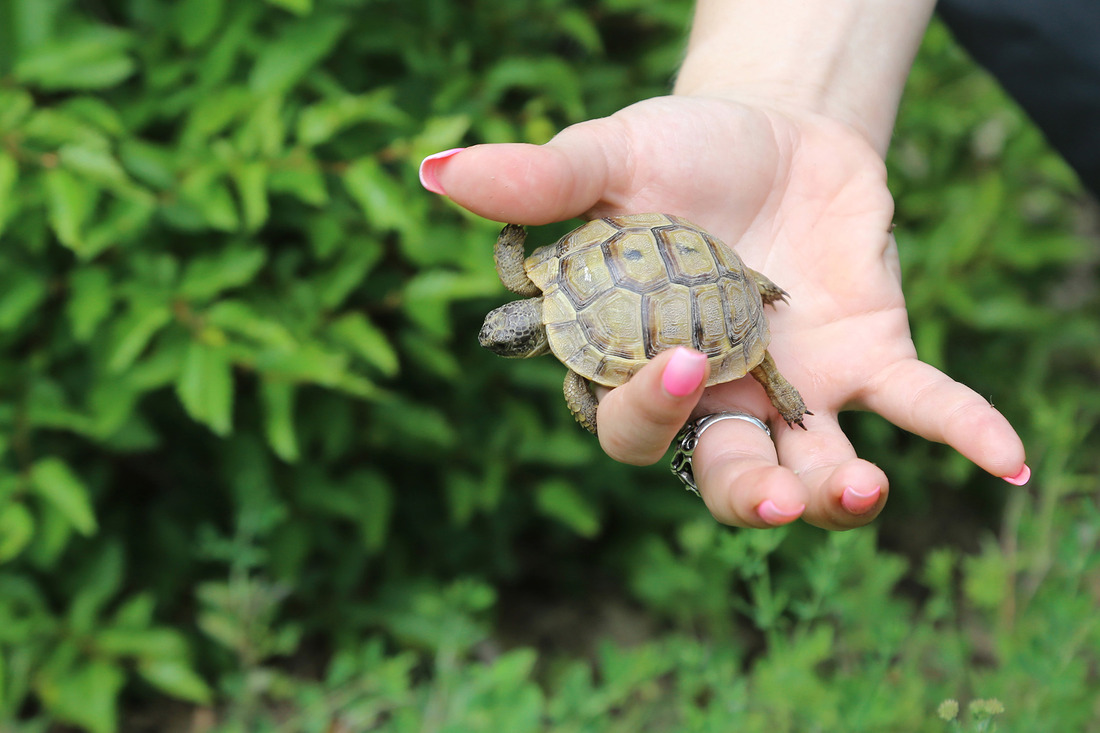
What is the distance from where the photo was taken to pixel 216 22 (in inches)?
113

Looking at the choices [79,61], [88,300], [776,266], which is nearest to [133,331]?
[88,300]

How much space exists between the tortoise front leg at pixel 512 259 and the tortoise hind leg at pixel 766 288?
2.09 feet

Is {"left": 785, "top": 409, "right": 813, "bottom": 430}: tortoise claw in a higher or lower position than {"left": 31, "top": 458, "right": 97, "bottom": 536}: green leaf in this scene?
higher

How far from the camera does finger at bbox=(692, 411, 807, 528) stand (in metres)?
1.60

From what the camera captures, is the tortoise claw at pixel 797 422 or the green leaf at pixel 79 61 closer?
the tortoise claw at pixel 797 422

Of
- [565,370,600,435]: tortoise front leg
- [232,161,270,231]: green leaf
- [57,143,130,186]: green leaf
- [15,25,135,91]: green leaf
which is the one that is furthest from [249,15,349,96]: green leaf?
[565,370,600,435]: tortoise front leg

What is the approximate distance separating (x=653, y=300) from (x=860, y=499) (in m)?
0.83

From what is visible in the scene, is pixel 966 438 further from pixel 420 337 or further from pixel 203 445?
pixel 203 445

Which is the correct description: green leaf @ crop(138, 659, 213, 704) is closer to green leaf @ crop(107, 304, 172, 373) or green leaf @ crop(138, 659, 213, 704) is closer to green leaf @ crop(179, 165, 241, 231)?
green leaf @ crop(107, 304, 172, 373)

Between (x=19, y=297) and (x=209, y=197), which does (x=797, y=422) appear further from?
(x=19, y=297)

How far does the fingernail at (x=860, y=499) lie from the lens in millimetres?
1644

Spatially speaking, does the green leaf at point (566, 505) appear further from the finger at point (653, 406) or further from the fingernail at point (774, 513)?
the fingernail at point (774, 513)

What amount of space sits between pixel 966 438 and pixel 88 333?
2566 mm

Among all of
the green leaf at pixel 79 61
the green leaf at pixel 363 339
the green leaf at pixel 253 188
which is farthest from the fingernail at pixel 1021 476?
the green leaf at pixel 79 61
